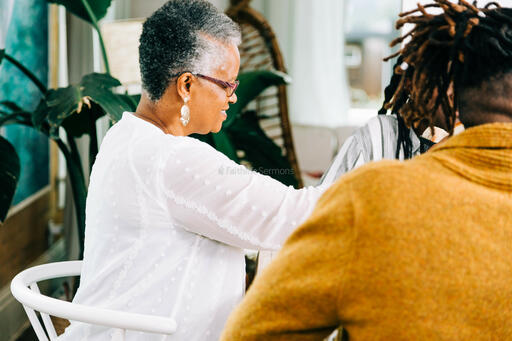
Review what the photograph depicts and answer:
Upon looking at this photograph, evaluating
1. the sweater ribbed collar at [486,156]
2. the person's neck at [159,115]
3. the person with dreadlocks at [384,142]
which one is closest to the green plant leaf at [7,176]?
the person's neck at [159,115]

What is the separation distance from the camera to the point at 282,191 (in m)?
0.98

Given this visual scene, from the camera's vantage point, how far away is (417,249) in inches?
23.7

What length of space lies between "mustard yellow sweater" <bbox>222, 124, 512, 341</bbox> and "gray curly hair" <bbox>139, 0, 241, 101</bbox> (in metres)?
0.55

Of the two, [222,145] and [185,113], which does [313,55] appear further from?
[185,113]

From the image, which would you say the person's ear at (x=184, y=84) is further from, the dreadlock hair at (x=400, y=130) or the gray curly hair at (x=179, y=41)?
the dreadlock hair at (x=400, y=130)

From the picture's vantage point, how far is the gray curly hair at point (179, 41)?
1070 millimetres

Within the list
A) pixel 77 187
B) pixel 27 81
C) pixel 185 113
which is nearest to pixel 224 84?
pixel 185 113

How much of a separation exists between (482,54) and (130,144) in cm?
63

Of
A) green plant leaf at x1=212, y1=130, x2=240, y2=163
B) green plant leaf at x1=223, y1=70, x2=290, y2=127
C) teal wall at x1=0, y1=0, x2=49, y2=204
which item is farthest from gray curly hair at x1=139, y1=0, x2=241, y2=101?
teal wall at x1=0, y1=0, x2=49, y2=204

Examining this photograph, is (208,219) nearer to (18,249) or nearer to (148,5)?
(18,249)

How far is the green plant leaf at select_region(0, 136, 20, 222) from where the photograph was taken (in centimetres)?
173

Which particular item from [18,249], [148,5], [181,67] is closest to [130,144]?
[181,67]

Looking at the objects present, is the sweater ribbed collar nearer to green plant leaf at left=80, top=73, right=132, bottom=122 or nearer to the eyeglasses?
the eyeglasses

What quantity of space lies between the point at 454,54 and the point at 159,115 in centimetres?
62
